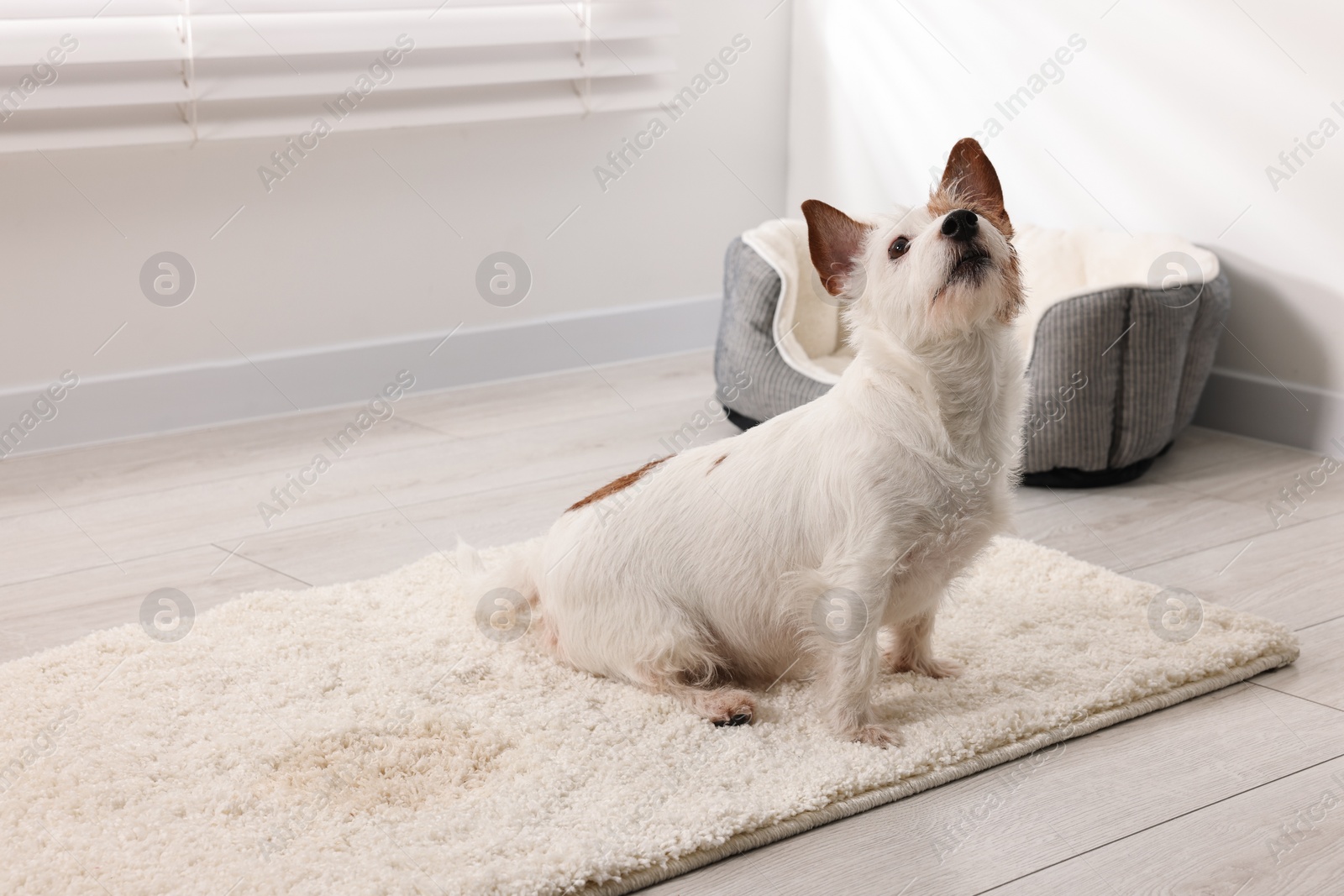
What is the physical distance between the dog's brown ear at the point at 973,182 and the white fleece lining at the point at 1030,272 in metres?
1.14

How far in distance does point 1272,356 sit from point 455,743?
7.82 ft

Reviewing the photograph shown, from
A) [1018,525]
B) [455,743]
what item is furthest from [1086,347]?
[455,743]

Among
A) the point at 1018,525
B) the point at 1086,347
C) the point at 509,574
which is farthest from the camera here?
the point at 1086,347

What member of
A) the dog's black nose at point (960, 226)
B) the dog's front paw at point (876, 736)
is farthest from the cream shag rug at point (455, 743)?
the dog's black nose at point (960, 226)

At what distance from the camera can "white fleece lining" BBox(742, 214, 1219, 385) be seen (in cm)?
291

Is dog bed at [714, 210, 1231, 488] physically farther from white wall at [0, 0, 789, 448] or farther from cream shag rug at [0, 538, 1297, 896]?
white wall at [0, 0, 789, 448]

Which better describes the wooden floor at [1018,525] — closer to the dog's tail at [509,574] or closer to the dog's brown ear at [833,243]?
the dog's tail at [509,574]

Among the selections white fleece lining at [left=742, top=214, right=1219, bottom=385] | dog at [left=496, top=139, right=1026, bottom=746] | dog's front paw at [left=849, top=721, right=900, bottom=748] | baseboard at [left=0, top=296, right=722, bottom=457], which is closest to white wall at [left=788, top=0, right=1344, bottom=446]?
white fleece lining at [left=742, top=214, right=1219, bottom=385]

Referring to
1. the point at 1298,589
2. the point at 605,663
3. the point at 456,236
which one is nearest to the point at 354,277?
the point at 456,236

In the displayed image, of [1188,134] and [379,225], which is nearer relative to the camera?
[1188,134]

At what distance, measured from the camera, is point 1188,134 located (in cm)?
299

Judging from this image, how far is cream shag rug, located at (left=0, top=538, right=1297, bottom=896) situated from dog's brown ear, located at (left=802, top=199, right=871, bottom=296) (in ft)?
2.13

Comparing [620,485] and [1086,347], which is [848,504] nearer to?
[620,485]

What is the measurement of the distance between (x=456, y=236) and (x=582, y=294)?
0.49 metres
